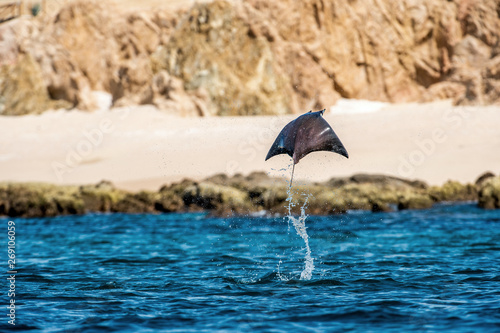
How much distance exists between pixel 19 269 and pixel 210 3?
33.6 meters

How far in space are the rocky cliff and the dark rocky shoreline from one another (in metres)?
16.2

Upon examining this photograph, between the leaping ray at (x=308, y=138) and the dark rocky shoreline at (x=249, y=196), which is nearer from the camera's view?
the leaping ray at (x=308, y=138)

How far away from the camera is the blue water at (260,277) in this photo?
702 cm

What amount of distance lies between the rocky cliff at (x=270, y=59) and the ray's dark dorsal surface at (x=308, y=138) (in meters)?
29.8

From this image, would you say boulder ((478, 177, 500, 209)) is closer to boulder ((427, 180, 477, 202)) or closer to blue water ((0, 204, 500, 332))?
boulder ((427, 180, 477, 202))

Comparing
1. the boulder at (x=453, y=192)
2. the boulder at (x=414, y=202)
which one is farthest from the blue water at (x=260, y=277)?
the boulder at (x=453, y=192)

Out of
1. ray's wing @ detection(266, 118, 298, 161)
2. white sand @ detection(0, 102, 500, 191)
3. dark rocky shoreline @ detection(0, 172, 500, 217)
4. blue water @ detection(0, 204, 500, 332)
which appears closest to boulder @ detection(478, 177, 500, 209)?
dark rocky shoreline @ detection(0, 172, 500, 217)

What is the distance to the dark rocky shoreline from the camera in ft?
64.0

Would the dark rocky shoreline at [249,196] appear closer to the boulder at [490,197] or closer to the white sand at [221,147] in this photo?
the boulder at [490,197]

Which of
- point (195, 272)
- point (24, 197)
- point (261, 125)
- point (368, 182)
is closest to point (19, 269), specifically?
point (195, 272)

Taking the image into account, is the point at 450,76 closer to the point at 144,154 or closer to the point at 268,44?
the point at 268,44

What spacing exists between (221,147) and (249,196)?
1111cm

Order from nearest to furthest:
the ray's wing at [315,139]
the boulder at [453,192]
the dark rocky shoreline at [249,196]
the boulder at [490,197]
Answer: the ray's wing at [315,139] < the boulder at [490,197] < the dark rocky shoreline at [249,196] < the boulder at [453,192]

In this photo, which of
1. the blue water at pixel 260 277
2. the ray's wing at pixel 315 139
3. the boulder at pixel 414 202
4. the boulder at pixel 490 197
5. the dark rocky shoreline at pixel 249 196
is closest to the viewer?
the blue water at pixel 260 277
